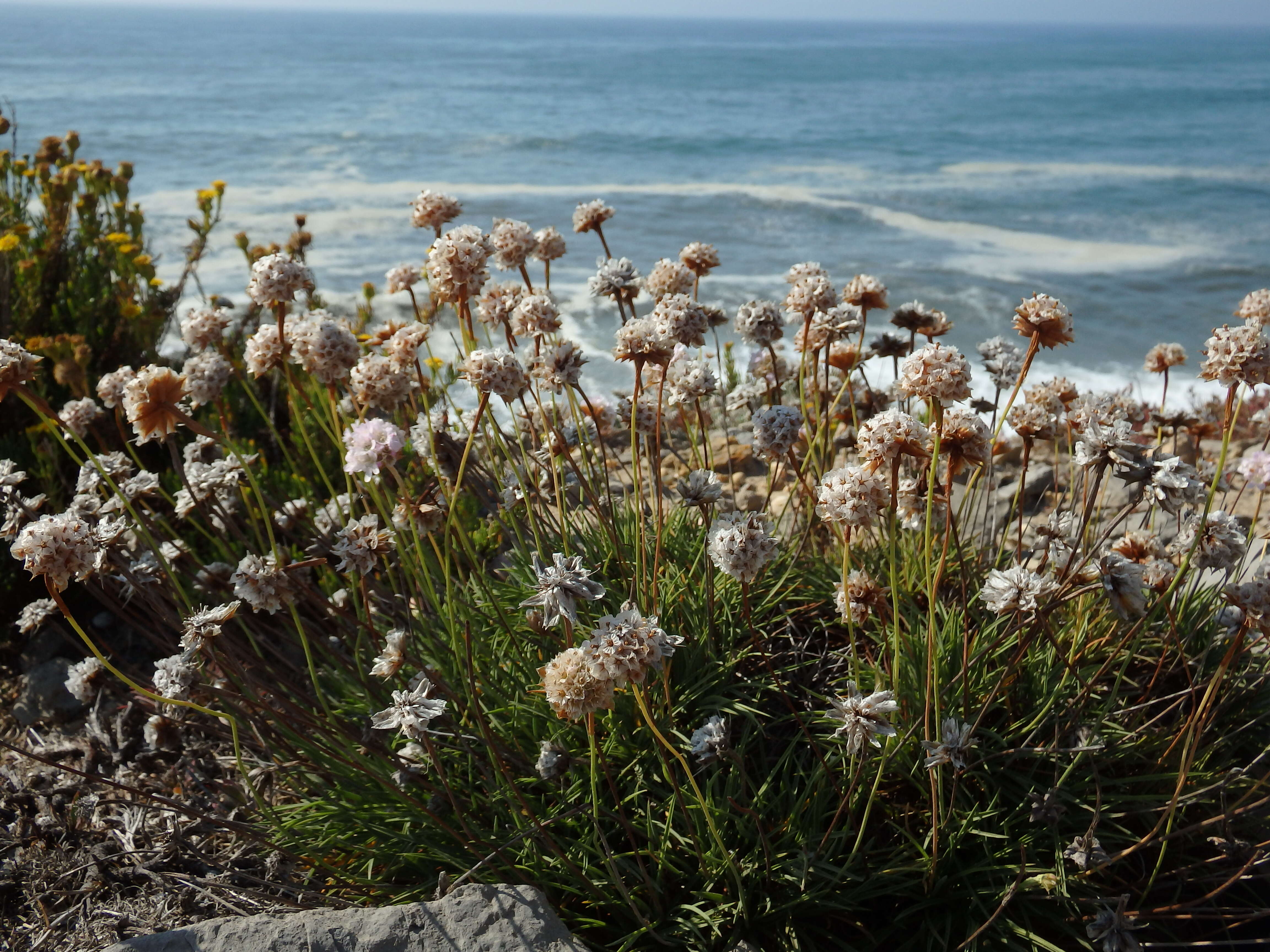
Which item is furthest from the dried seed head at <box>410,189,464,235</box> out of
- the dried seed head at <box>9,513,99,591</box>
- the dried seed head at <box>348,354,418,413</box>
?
the dried seed head at <box>9,513,99,591</box>

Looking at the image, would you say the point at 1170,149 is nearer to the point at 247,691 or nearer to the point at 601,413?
the point at 601,413

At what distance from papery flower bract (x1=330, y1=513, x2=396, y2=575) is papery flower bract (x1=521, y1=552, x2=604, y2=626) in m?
0.89

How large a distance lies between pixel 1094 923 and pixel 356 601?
250 centimetres

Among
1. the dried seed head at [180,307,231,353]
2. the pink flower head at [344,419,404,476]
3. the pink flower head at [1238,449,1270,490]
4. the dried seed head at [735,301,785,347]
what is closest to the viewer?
the pink flower head at [344,419,404,476]

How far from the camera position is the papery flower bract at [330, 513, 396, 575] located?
2764mm

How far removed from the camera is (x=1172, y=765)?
9.29 feet

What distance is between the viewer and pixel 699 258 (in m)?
3.52

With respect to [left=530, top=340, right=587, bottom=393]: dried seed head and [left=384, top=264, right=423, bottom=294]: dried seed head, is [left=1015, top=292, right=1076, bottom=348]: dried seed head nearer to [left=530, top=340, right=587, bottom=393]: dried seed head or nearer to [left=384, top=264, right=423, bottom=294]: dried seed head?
[left=530, top=340, right=587, bottom=393]: dried seed head

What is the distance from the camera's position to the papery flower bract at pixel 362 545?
2.76 metres

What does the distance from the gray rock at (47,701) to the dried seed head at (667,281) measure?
3.21 metres

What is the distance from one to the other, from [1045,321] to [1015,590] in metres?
0.69

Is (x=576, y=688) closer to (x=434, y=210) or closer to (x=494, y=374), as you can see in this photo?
(x=494, y=374)

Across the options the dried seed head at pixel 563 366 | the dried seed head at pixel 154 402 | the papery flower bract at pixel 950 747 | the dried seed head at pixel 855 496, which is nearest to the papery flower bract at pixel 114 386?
the dried seed head at pixel 154 402

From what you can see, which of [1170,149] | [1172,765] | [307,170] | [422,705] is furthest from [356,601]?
[1170,149]
